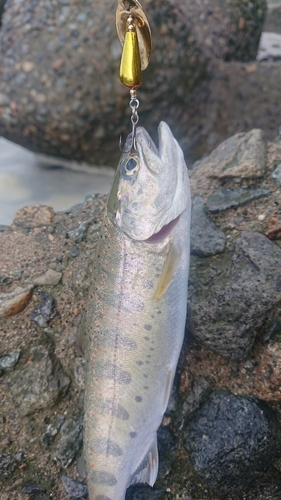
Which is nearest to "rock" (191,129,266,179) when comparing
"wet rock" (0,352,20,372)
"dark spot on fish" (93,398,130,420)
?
"dark spot on fish" (93,398,130,420)

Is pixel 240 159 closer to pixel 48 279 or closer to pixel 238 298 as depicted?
pixel 238 298

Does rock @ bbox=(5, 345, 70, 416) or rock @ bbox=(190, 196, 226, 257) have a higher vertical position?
rock @ bbox=(190, 196, 226, 257)

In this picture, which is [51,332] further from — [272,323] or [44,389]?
[272,323]

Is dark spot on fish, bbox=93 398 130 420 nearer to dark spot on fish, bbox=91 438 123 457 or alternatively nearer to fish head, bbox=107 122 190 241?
dark spot on fish, bbox=91 438 123 457

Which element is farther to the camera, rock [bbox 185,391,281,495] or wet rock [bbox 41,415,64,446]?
wet rock [bbox 41,415,64,446]

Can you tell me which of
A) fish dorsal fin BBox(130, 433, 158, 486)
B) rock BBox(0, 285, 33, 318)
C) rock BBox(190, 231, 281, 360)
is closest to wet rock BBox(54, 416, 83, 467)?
fish dorsal fin BBox(130, 433, 158, 486)

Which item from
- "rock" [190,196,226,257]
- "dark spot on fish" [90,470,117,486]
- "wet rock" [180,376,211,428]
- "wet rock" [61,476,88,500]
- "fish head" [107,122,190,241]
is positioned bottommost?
"wet rock" [61,476,88,500]

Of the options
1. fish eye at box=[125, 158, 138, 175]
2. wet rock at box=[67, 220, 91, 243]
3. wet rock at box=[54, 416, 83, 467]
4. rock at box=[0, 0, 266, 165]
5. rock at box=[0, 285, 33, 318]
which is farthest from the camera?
rock at box=[0, 0, 266, 165]

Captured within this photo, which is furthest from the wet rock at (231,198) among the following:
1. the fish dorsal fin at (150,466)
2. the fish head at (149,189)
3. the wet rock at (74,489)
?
the wet rock at (74,489)

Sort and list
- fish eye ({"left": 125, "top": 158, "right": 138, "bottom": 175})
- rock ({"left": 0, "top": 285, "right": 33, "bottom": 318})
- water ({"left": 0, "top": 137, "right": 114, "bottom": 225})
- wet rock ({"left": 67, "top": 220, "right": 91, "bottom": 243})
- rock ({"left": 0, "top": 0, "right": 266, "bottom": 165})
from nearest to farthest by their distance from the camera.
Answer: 1. fish eye ({"left": 125, "top": 158, "right": 138, "bottom": 175})
2. rock ({"left": 0, "top": 285, "right": 33, "bottom": 318})
3. wet rock ({"left": 67, "top": 220, "right": 91, "bottom": 243})
4. rock ({"left": 0, "top": 0, "right": 266, "bottom": 165})
5. water ({"left": 0, "top": 137, "right": 114, "bottom": 225})
